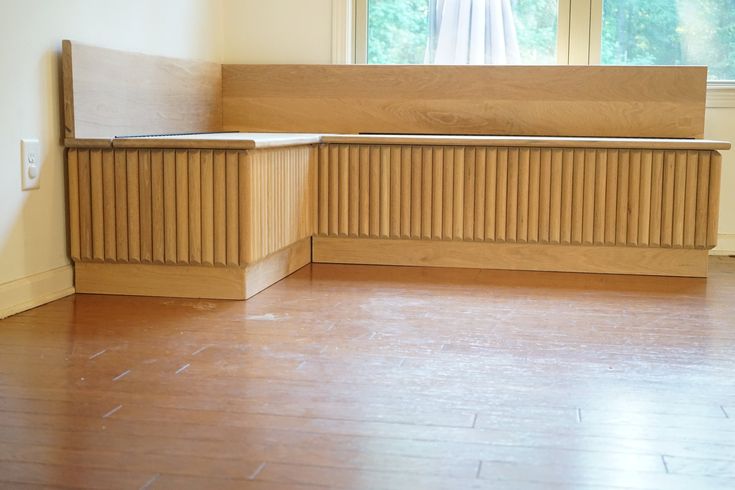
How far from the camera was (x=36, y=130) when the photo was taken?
7.91 ft

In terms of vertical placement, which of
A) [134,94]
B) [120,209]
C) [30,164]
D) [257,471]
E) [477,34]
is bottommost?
[257,471]

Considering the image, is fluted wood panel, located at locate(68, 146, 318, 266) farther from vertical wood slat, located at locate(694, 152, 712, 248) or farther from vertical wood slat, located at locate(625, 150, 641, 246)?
vertical wood slat, located at locate(694, 152, 712, 248)

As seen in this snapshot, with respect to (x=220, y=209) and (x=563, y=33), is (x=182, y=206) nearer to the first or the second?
(x=220, y=209)

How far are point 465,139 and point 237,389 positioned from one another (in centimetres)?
161

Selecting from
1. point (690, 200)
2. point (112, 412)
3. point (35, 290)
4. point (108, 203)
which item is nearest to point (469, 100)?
point (690, 200)

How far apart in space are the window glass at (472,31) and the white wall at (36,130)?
1.28m

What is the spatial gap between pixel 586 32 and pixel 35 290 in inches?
88.4

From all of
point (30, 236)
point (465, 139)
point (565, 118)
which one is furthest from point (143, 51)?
point (565, 118)

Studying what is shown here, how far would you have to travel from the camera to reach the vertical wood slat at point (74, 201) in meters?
2.53

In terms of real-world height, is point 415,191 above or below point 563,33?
below

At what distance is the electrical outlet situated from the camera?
2357mm

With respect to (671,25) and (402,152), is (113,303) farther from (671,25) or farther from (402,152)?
(671,25)

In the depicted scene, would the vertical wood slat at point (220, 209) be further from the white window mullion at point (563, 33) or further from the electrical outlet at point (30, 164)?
the white window mullion at point (563, 33)

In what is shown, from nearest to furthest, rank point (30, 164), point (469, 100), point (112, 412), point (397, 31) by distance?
1. point (112, 412)
2. point (30, 164)
3. point (469, 100)
4. point (397, 31)
